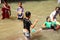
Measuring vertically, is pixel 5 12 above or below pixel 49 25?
above

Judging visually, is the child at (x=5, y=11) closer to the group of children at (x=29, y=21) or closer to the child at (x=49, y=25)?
the group of children at (x=29, y=21)

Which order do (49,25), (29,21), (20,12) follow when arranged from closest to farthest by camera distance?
(29,21), (49,25), (20,12)

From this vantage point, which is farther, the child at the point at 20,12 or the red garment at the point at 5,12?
the red garment at the point at 5,12

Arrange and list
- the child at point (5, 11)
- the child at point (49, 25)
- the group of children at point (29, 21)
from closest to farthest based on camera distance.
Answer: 1. the group of children at point (29, 21)
2. the child at point (49, 25)
3. the child at point (5, 11)

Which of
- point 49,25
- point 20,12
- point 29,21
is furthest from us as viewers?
point 20,12

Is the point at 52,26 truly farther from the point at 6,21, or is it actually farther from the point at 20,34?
the point at 6,21

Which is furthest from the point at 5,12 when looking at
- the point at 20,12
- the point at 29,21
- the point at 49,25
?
Answer: the point at 29,21

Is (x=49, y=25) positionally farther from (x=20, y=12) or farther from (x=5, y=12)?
(x=5, y=12)

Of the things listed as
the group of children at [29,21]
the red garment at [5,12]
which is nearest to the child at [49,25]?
the group of children at [29,21]

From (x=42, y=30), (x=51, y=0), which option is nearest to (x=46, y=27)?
(x=42, y=30)

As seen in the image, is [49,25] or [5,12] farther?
[5,12]

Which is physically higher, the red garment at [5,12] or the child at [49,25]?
the red garment at [5,12]

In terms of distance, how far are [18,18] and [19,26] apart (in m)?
0.74

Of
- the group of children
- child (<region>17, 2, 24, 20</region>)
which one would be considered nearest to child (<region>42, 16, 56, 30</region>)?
the group of children
